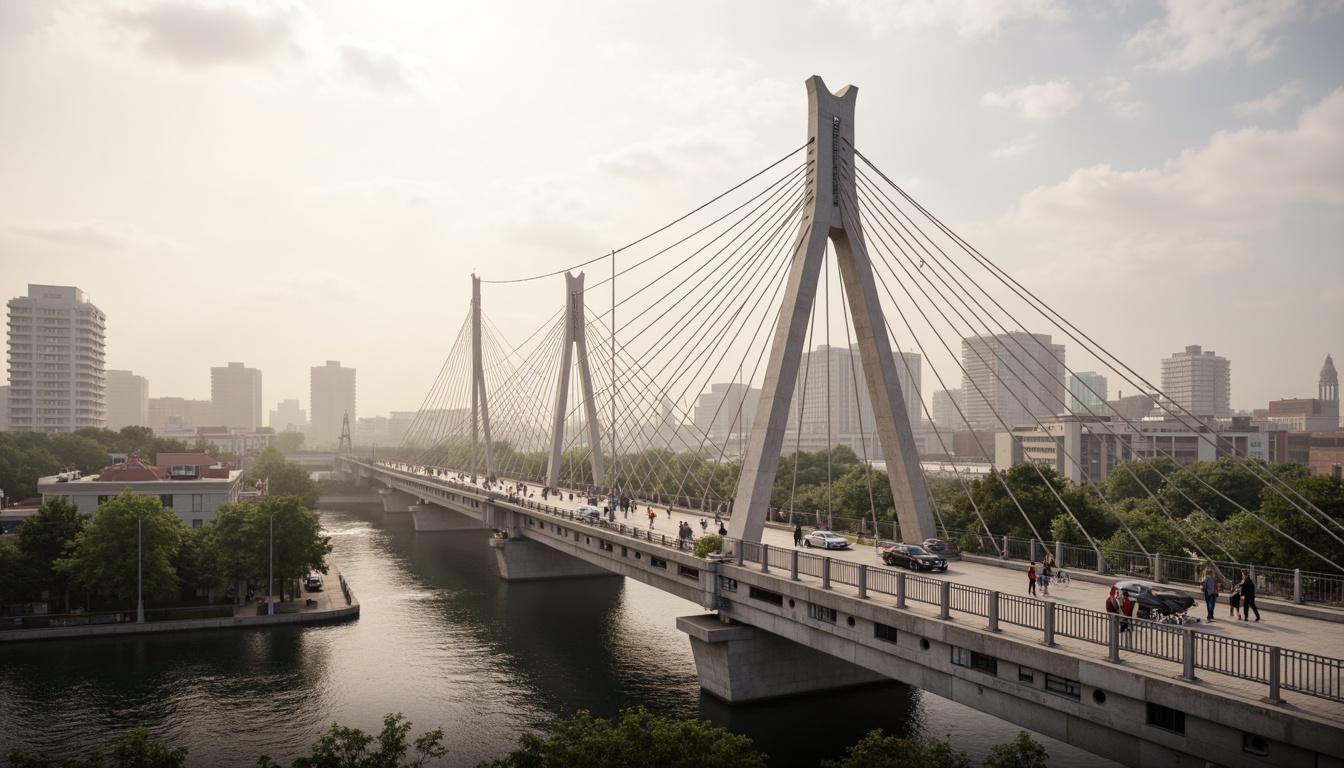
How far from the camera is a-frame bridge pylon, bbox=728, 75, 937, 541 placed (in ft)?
102

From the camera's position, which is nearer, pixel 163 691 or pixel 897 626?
pixel 897 626

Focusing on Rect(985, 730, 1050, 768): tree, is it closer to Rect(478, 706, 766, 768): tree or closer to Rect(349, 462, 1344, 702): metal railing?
Rect(349, 462, 1344, 702): metal railing

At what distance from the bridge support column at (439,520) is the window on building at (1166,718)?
280 feet

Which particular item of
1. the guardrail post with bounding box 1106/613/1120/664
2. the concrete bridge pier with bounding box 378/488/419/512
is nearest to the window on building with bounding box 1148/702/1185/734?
the guardrail post with bounding box 1106/613/1120/664

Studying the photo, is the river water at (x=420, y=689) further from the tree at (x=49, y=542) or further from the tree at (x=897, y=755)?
the tree at (x=897, y=755)

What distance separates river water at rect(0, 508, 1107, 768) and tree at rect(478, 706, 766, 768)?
9.82m

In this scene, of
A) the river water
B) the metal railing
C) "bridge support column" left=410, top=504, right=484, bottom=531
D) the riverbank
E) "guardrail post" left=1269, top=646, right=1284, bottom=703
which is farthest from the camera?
"bridge support column" left=410, top=504, right=484, bottom=531

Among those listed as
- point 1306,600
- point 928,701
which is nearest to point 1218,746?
point 1306,600

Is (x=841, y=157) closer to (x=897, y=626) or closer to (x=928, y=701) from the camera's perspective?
(x=897, y=626)

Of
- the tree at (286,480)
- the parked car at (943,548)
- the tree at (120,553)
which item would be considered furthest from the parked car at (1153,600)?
the tree at (286,480)

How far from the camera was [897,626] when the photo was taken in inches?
886

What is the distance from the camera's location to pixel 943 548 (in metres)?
30.8

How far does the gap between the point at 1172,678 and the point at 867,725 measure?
15919mm

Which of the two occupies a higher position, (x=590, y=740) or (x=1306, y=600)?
(x=1306, y=600)
